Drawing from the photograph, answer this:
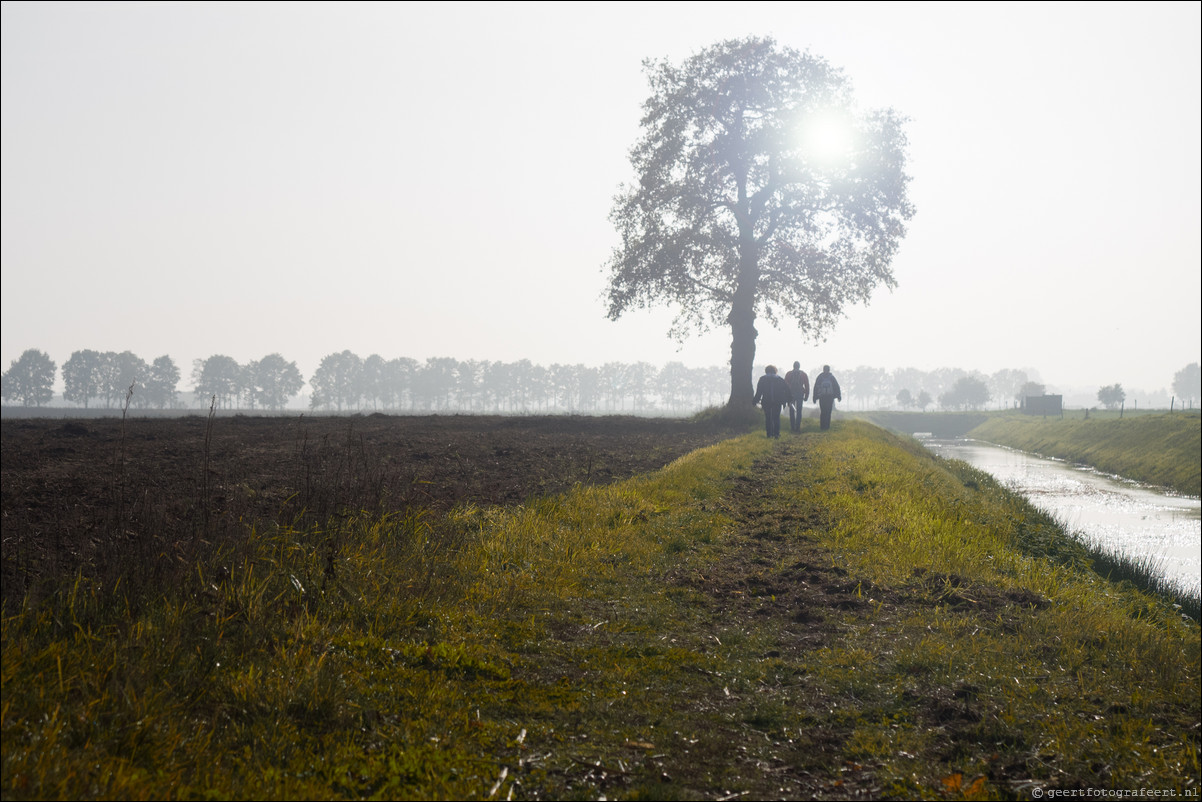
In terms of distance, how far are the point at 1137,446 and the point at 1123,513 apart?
2088 centimetres

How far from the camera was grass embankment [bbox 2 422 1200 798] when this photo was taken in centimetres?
338

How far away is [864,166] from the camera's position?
98.2ft

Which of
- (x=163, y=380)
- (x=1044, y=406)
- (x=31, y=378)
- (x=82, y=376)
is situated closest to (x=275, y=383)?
(x=163, y=380)

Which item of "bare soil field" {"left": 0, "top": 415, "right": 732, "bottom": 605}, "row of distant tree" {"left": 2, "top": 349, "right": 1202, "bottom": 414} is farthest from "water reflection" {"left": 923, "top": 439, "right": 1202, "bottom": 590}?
"row of distant tree" {"left": 2, "top": 349, "right": 1202, "bottom": 414}

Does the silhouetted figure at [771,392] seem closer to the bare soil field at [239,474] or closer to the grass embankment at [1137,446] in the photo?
the bare soil field at [239,474]

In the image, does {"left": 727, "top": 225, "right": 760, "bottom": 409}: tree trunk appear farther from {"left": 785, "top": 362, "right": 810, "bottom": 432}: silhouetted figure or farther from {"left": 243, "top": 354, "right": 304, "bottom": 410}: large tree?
{"left": 243, "top": 354, "right": 304, "bottom": 410}: large tree

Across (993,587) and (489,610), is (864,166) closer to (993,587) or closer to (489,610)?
(993,587)

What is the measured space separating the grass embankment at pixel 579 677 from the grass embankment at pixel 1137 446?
1046 inches

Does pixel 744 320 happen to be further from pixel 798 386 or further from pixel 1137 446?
pixel 1137 446

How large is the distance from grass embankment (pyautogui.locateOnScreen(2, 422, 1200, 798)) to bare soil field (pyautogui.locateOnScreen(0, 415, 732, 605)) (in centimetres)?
67

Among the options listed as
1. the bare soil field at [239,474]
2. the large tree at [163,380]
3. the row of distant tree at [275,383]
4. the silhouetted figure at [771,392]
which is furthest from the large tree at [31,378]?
the silhouetted figure at [771,392]

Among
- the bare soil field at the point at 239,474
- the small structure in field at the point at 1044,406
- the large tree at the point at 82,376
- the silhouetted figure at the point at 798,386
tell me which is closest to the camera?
the bare soil field at the point at 239,474

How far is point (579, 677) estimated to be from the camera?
4676 millimetres

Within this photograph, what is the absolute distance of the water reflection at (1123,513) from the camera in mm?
13281
